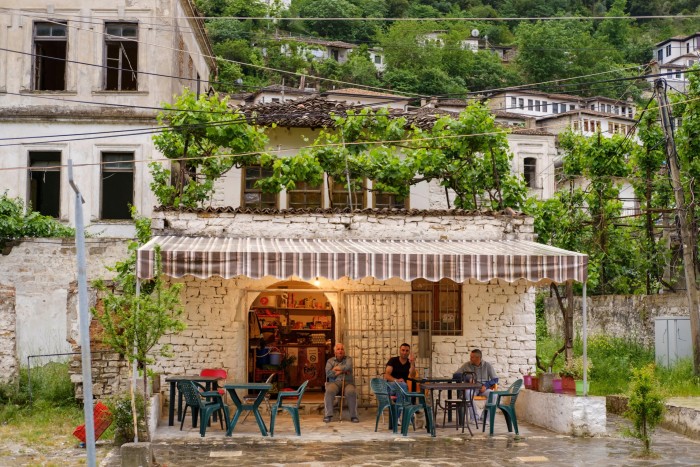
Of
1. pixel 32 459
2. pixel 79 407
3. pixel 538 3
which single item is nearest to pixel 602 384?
pixel 79 407

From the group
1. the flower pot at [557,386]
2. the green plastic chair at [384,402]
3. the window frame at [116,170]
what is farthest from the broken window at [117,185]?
the flower pot at [557,386]

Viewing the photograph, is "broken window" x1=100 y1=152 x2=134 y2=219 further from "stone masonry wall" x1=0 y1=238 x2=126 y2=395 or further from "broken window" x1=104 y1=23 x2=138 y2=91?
"stone masonry wall" x1=0 y1=238 x2=126 y2=395

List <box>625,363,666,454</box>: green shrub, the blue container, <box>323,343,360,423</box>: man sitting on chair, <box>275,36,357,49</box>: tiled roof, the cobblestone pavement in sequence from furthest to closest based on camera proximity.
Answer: <box>275,36,357,49</box>: tiled roof, the blue container, <box>323,343,360,423</box>: man sitting on chair, <box>625,363,666,454</box>: green shrub, the cobblestone pavement

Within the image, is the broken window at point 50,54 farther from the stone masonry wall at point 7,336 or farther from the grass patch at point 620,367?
Result: the grass patch at point 620,367

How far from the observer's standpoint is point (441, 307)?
16266 mm

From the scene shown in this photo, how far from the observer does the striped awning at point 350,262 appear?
41.8 ft

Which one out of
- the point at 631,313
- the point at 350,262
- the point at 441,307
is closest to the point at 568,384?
the point at 441,307

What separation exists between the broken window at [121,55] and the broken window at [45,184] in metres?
2.49

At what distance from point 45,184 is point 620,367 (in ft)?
49.9

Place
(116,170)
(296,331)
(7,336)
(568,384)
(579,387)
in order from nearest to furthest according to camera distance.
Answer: (579,387) < (568,384) < (7,336) < (296,331) < (116,170)

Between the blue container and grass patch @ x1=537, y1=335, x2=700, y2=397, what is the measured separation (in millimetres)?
6628

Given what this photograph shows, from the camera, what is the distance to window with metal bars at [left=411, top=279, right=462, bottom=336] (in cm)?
1616

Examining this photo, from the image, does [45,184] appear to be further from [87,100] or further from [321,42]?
[321,42]

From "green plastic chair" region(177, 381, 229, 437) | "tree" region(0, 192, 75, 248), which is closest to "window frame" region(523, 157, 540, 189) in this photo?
"tree" region(0, 192, 75, 248)
